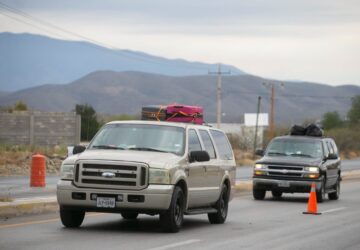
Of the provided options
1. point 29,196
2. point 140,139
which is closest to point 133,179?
point 140,139

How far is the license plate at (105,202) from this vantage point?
15.4 meters

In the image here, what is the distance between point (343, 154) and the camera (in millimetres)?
97125

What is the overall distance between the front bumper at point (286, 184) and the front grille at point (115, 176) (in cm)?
1189

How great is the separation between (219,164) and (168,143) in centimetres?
218

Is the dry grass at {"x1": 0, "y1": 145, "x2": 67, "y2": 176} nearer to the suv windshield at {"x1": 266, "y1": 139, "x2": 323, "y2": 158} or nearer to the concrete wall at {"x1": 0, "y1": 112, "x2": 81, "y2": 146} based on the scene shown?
the concrete wall at {"x1": 0, "y1": 112, "x2": 81, "y2": 146}

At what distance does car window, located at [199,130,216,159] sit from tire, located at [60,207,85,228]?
2984mm

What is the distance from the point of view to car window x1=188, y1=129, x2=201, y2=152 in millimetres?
17450

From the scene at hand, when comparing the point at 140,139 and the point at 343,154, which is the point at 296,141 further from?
the point at 343,154

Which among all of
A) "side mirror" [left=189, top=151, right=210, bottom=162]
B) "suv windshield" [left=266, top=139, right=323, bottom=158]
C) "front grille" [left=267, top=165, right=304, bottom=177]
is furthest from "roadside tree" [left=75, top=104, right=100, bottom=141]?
"side mirror" [left=189, top=151, right=210, bottom=162]

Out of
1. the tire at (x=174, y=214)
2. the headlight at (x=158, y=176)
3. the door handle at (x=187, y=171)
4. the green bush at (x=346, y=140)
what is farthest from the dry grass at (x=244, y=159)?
the headlight at (x=158, y=176)

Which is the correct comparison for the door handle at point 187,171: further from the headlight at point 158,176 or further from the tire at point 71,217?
the tire at point 71,217

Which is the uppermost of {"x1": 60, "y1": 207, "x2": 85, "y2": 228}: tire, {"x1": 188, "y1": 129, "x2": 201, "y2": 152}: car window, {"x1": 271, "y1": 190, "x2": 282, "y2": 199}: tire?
{"x1": 188, "y1": 129, "x2": 201, "y2": 152}: car window

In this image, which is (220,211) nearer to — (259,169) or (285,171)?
(285,171)

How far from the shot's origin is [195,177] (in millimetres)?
17281
